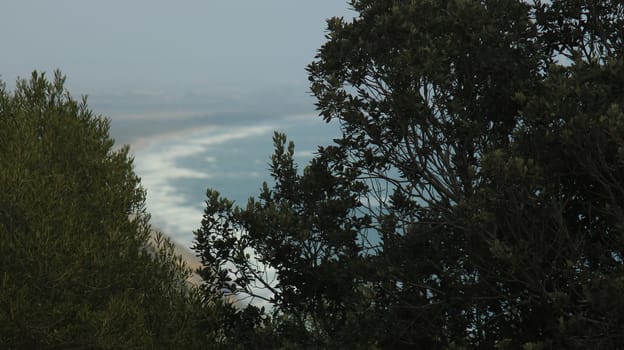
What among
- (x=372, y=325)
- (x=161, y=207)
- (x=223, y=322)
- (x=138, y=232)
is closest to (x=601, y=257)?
(x=372, y=325)

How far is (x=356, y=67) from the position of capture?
1502 centimetres

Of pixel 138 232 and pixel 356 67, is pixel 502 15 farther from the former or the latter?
pixel 138 232

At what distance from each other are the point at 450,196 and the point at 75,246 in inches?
280

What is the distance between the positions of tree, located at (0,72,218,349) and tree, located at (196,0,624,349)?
1.45 m

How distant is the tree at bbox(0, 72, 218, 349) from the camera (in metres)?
15.7

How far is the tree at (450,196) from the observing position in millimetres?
11977

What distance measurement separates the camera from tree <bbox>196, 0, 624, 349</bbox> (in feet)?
39.3

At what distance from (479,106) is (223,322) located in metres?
6.60

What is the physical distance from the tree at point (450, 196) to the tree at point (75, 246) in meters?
1.45

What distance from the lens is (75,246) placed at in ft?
52.7

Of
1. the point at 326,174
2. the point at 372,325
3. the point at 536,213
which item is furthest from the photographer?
the point at 326,174

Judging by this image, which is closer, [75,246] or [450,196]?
[450,196]

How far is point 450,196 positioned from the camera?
581 inches

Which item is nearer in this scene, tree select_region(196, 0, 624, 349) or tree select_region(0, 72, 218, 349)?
tree select_region(196, 0, 624, 349)
